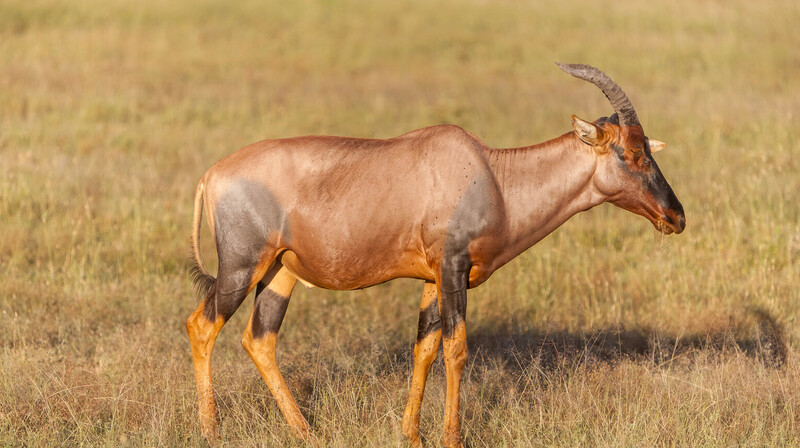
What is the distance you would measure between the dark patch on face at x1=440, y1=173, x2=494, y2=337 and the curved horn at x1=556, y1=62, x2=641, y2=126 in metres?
0.93

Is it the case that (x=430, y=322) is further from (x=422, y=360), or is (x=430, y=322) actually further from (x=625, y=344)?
(x=625, y=344)

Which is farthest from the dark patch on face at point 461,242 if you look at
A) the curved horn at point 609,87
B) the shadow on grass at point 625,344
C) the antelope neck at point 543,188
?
the shadow on grass at point 625,344

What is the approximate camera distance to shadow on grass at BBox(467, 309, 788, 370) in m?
7.53

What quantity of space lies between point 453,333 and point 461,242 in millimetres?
597

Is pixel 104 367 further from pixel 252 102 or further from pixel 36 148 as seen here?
pixel 252 102

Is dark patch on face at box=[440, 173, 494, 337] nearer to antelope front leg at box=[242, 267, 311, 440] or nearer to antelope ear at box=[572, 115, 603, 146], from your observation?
antelope ear at box=[572, 115, 603, 146]

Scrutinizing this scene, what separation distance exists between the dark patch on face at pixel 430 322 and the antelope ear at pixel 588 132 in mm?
1466

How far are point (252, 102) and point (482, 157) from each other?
35.8 feet

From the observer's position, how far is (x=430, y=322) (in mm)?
6082

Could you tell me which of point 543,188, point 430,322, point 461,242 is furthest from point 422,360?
point 543,188

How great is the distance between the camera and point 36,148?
40.9 feet

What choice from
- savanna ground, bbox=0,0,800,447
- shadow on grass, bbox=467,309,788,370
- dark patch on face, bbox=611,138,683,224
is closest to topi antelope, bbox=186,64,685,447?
dark patch on face, bbox=611,138,683,224

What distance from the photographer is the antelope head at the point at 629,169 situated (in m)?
5.78

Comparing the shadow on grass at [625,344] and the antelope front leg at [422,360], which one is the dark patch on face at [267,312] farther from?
the shadow on grass at [625,344]
